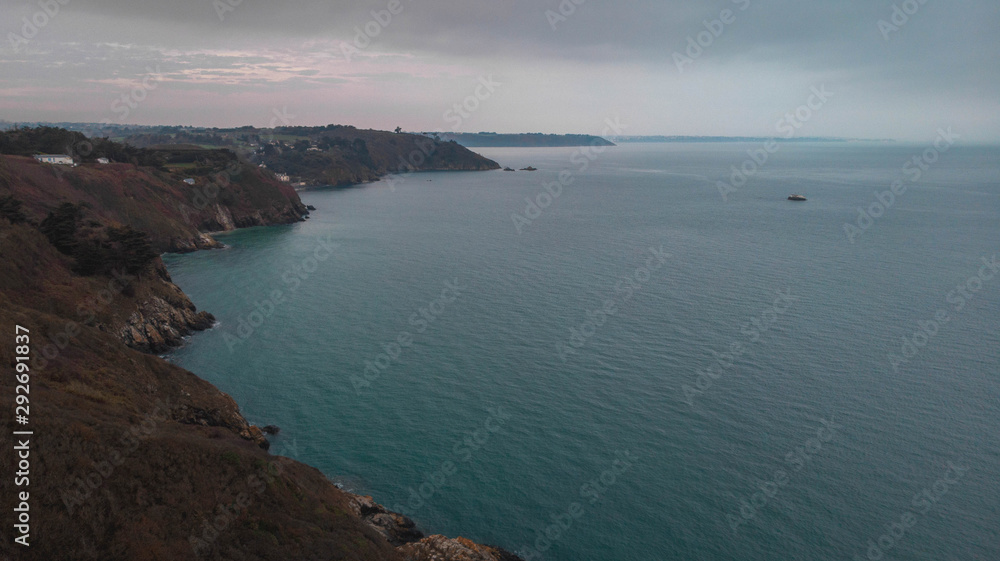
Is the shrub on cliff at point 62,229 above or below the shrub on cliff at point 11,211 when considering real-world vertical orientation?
below

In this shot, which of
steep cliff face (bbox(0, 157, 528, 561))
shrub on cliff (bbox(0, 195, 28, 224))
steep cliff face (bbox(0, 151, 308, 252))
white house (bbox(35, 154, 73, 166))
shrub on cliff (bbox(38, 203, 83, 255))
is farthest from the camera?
white house (bbox(35, 154, 73, 166))

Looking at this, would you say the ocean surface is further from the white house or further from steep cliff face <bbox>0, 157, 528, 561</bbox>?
the white house

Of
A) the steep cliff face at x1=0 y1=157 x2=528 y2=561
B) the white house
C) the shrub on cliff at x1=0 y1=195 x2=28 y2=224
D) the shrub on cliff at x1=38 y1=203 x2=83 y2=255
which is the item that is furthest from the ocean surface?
the white house

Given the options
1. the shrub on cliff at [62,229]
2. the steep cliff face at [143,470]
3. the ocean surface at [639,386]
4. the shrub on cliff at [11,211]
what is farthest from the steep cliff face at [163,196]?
the steep cliff face at [143,470]

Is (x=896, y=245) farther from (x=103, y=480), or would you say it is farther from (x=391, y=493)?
(x=103, y=480)

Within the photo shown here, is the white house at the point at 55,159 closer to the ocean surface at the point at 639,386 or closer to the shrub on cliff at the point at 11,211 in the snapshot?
the ocean surface at the point at 639,386

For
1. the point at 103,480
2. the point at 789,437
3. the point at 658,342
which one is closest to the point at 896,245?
the point at 658,342
